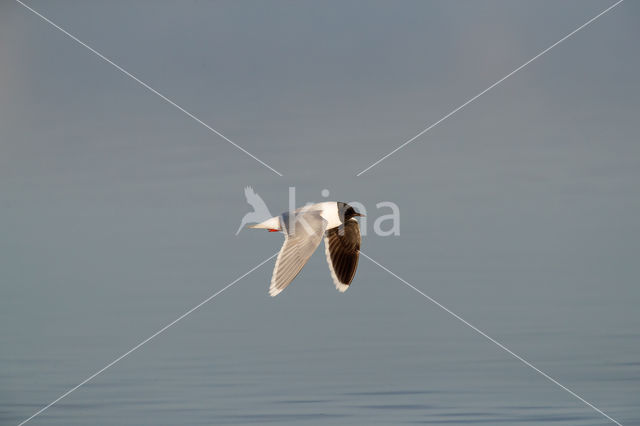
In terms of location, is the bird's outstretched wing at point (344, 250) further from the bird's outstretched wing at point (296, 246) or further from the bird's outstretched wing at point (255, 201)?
the bird's outstretched wing at point (255, 201)

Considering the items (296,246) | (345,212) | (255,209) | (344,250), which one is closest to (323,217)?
(345,212)

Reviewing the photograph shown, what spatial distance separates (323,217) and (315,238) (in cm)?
41

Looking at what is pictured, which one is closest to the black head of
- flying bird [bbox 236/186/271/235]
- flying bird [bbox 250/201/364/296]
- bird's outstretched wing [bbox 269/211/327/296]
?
flying bird [bbox 250/201/364/296]

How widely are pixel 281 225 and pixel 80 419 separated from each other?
1.85 m

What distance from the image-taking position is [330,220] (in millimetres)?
6402

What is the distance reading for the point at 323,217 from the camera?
636cm

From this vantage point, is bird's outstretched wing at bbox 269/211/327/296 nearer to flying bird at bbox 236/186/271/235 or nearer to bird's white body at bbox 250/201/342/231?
bird's white body at bbox 250/201/342/231

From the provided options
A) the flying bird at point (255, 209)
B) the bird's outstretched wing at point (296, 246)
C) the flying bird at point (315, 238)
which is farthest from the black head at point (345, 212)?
the flying bird at point (255, 209)

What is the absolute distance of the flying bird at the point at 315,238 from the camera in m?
5.81

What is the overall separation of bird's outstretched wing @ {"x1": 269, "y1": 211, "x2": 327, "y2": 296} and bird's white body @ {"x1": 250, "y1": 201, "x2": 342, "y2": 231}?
0.05 meters

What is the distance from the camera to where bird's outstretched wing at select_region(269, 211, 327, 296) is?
18.8ft

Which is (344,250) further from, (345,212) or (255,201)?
(255,201)

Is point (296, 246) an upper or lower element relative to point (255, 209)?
lower

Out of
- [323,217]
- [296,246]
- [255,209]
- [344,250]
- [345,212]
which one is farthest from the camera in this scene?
[255,209]
